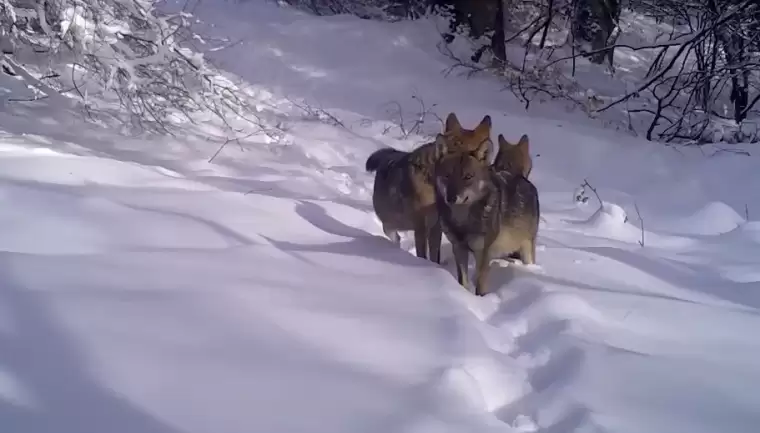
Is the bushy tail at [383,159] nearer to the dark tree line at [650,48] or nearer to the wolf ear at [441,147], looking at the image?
the wolf ear at [441,147]

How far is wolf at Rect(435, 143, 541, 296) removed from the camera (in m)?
4.20

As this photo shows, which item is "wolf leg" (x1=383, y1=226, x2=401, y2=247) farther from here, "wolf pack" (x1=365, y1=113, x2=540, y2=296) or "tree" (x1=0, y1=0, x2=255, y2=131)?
"tree" (x1=0, y1=0, x2=255, y2=131)

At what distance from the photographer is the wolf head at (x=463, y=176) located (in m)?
4.15

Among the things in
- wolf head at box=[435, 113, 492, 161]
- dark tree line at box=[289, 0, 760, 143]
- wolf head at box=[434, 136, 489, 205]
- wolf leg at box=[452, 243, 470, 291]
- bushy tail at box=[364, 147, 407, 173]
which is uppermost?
wolf head at box=[435, 113, 492, 161]

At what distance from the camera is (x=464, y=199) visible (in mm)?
4172

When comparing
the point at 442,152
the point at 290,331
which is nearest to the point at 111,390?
the point at 290,331

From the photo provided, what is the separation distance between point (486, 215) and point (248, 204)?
6.20ft

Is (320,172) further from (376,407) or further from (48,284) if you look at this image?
(376,407)

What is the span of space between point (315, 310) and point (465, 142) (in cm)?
202

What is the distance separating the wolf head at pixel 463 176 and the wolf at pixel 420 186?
0.09 m

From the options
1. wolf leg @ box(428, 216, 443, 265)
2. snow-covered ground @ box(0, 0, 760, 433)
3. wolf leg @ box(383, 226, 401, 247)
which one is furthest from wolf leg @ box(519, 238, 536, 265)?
wolf leg @ box(383, 226, 401, 247)

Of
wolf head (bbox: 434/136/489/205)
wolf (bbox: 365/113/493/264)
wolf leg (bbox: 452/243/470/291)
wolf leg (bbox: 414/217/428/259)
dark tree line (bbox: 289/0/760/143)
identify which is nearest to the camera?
wolf head (bbox: 434/136/489/205)

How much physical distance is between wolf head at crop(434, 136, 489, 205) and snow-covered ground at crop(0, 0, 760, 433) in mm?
538

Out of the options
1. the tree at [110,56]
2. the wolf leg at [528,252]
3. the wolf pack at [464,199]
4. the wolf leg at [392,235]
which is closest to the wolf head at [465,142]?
the wolf pack at [464,199]
